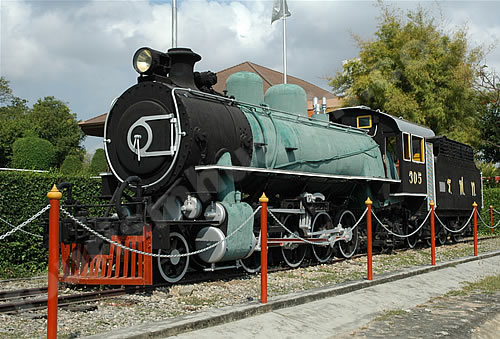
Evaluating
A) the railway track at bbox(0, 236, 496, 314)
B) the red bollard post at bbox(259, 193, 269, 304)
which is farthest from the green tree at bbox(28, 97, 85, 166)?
the red bollard post at bbox(259, 193, 269, 304)

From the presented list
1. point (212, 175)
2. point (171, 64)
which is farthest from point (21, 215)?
point (212, 175)

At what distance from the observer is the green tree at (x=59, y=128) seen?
1892 inches

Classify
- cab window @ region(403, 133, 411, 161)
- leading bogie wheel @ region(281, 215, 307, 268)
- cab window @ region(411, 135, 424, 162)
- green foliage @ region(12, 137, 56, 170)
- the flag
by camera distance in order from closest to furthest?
leading bogie wheel @ region(281, 215, 307, 268) → cab window @ region(403, 133, 411, 161) → cab window @ region(411, 135, 424, 162) → the flag → green foliage @ region(12, 137, 56, 170)

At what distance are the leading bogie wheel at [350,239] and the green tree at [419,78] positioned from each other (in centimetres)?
1164

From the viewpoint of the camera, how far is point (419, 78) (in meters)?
22.8

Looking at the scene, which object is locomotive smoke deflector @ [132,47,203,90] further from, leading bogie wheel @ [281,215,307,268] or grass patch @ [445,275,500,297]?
grass patch @ [445,275,500,297]

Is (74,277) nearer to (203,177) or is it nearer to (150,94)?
(203,177)

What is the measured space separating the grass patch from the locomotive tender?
8.84 ft

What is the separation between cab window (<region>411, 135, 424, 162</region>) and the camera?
1420cm

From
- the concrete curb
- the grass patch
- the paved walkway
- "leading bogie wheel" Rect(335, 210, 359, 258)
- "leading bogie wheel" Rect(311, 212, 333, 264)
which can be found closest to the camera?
the concrete curb

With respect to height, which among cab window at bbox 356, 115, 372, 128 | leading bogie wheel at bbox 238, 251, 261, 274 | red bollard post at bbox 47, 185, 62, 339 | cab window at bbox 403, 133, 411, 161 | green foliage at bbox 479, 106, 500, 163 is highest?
green foliage at bbox 479, 106, 500, 163

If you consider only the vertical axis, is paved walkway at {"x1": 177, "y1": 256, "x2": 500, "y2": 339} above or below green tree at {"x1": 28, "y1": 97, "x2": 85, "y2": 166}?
below

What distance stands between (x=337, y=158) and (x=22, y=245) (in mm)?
6367

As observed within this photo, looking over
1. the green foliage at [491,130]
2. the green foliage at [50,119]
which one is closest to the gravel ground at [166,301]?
the green foliage at [491,130]
